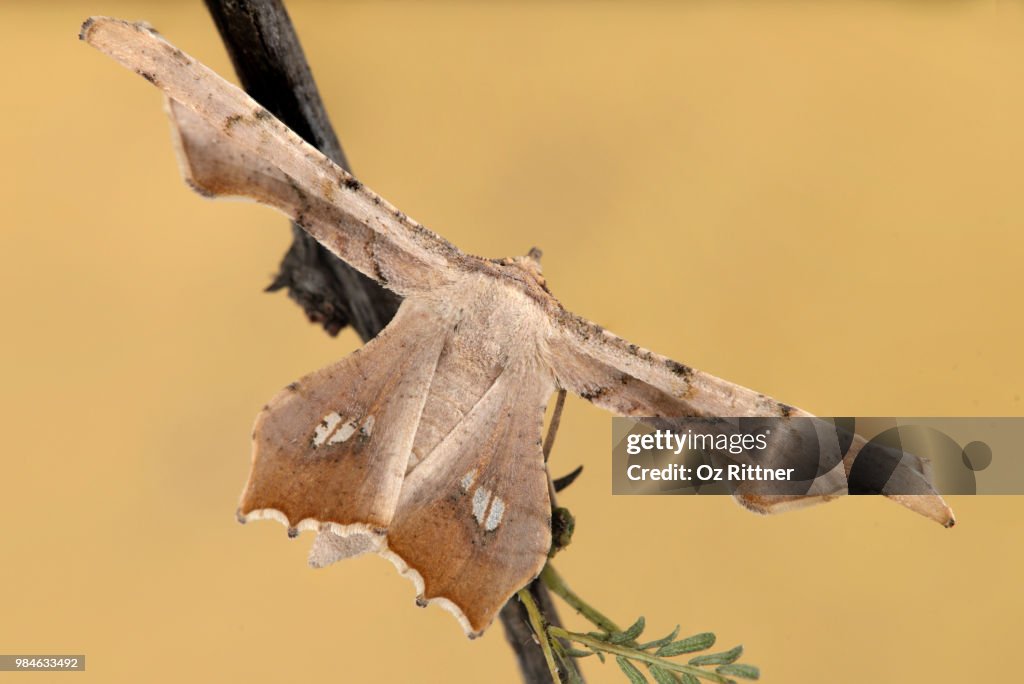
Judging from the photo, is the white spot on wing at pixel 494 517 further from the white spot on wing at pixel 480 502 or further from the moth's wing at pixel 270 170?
the moth's wing at pixel 270 170

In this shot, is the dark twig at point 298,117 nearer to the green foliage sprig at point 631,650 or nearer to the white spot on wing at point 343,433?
the white spot on wing at point 343,433

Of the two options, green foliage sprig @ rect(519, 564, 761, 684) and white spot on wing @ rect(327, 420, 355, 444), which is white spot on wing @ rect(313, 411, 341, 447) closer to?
white spot on wing @ rect(327, 420, 355, 444)

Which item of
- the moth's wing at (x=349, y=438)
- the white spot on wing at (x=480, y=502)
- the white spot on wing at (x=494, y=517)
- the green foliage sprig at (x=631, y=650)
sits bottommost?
the green foliage sprig at (x=631, y=650)

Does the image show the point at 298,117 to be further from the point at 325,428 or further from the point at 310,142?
the point at 325,428

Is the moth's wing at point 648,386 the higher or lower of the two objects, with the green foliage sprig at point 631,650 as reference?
higher

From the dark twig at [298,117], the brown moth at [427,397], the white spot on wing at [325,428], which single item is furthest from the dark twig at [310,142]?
the white spot on wing at [325,428]

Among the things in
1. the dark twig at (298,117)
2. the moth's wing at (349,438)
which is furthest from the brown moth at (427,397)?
the dark twig at (298,117)
